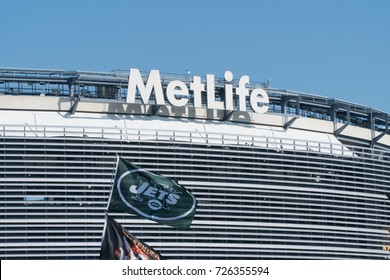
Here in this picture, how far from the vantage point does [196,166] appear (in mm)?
116625

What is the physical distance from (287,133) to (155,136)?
19.2 meters

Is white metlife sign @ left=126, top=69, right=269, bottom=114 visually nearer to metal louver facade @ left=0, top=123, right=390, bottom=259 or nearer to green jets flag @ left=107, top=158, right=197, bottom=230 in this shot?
metal louver facade @ left=0, top=123, right=390, bottom=259

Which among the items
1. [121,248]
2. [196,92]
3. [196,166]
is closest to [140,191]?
[121,248]

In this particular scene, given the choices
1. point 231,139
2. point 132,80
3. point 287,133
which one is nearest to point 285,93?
point 287,133

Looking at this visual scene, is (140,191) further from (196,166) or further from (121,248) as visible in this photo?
(196,166)

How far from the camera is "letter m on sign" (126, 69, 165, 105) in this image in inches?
4609

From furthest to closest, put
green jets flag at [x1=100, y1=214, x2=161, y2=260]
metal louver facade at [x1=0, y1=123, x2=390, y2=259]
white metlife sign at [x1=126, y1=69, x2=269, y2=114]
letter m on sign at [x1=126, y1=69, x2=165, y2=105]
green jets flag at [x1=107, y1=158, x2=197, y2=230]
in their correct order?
white metlife sign at [x1=126, y1=69, x2=269, y2=114], letter m on sign at [x1=126, y1=69, x2=165, y2=105], metal louver facade at [x1=0, y1=123, x2=390, y2=259], green jets flag at [x1=107, y1=158, x2=197, y2=230], green jets flag at [x1=100, y1=214, x2=161, y2=260]

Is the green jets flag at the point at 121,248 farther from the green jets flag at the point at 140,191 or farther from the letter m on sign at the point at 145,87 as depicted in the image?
the letter m on sign at the point at 145,87

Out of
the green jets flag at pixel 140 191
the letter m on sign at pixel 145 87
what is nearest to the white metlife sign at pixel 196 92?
the letter m on sign at pixel 145 87

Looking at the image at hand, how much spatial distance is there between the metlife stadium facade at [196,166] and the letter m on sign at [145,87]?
16cm

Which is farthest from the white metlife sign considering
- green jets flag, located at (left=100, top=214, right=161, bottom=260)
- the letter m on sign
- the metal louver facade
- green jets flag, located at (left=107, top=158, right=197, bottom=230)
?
green jets flag, located at (left=100, top=214, right=161, bottom=260)

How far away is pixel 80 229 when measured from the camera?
110125 mm

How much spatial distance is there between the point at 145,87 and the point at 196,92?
6277 millimetres

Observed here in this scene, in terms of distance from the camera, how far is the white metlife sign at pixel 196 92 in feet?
385
